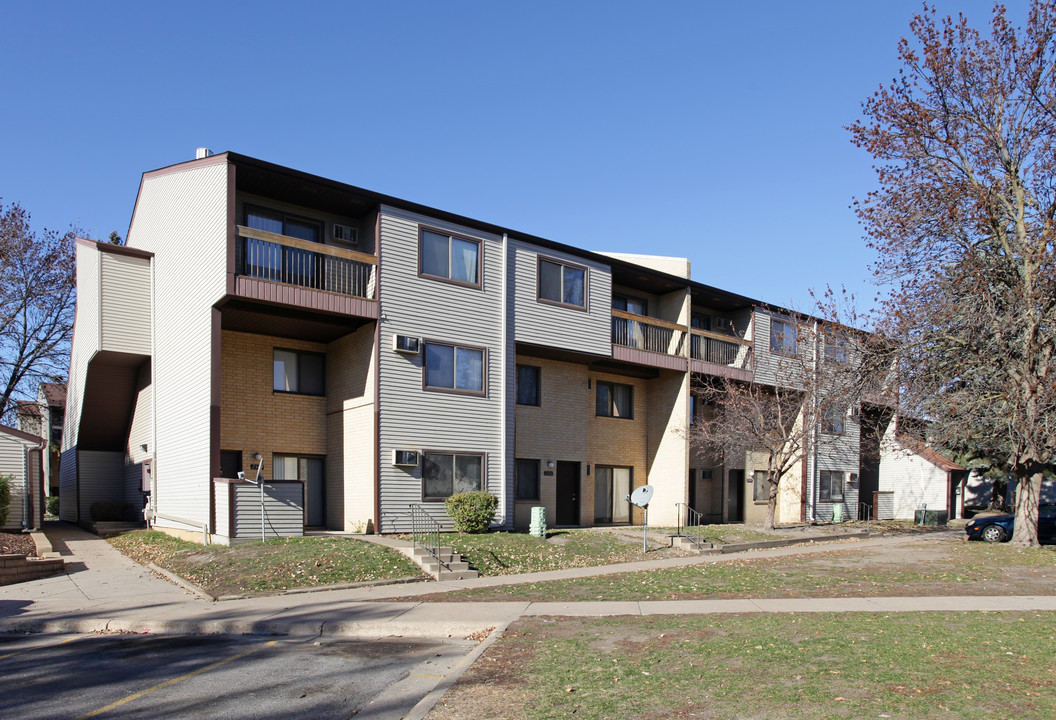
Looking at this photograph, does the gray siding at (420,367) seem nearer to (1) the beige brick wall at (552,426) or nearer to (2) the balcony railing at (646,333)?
(1) the beige brick wall at (552,426)

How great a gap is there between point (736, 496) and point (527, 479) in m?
11.2

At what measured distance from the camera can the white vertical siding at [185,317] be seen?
714 inches

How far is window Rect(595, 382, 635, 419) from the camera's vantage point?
91.2ft

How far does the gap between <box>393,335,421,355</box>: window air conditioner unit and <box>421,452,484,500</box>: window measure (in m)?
2.62

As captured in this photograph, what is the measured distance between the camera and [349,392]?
68.2 feet

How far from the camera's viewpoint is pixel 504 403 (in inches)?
873


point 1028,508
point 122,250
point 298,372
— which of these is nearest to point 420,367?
point 298,372

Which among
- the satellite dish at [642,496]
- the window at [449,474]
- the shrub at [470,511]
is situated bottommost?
the shrub at [470,511]

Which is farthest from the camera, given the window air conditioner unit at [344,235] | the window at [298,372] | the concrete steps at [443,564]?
the window at [298,372]

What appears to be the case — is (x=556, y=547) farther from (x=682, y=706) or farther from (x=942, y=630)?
(x=682, y=706)

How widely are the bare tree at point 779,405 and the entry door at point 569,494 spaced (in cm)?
442

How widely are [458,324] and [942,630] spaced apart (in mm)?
14269

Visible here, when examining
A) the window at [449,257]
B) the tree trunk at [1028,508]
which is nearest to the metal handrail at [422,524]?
the window at [449,257]

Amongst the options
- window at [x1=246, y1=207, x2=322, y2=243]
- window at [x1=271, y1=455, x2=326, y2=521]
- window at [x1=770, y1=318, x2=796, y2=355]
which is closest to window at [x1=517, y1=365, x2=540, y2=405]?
window at [x1=271, y1=455, x2=326, y2=521]
